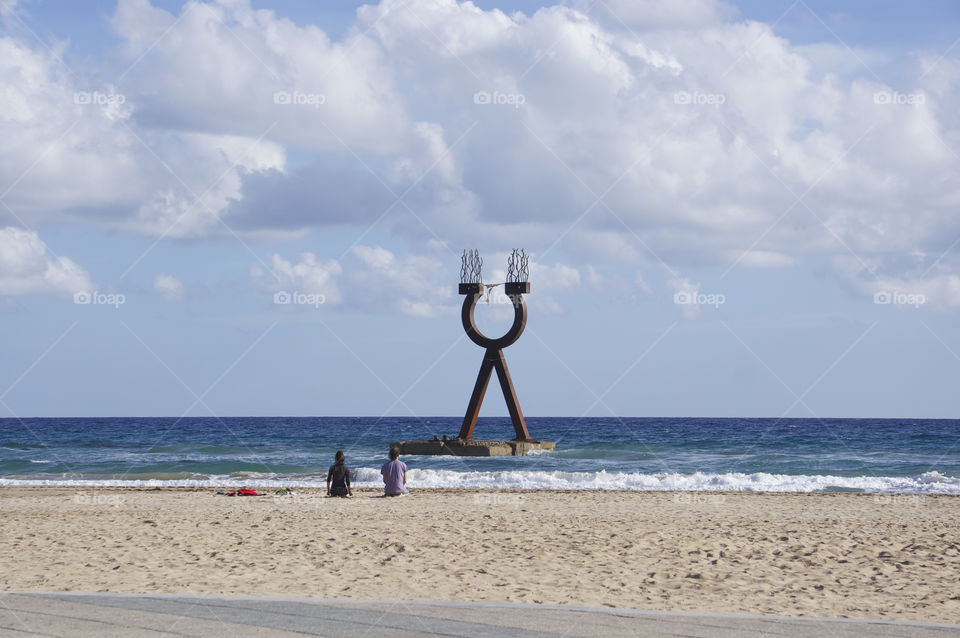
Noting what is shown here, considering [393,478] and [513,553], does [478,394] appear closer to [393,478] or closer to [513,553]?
[393,478]

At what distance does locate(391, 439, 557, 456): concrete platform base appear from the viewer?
31.0 meters

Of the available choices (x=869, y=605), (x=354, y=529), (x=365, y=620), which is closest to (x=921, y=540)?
(x=869, y=605)

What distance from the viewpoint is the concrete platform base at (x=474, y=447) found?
31.0 meters

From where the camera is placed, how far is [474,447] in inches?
1221

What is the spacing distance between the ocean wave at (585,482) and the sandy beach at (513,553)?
6.76 meters

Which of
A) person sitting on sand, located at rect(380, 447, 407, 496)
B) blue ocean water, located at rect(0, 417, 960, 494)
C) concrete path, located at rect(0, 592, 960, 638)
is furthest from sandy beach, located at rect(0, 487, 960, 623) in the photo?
blue ocean water, located at rect(0, 417, 960, 494)

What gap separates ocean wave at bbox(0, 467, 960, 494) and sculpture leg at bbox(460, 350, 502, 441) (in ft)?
14.8

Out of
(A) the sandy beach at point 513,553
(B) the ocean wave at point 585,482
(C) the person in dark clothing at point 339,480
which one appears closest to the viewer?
(A) the sandy beach at point 513,553

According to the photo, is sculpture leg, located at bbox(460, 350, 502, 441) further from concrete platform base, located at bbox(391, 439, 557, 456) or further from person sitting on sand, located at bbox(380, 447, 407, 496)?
person sitting on sand, located at bbox(380, 447, 407, 496)

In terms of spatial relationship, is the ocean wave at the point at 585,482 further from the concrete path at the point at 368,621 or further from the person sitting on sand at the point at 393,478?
A: the concrete path at the point at 368,621

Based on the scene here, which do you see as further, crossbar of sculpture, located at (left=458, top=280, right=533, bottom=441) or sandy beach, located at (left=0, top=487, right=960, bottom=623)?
crossbar of sculpture, located at (left=458, top=280, right=533, bottom=441)

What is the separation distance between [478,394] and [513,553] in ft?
66.1

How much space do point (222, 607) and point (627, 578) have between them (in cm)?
421

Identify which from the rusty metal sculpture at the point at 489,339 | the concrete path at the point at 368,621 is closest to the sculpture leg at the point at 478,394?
the rusty metal sculpture at the point at 489,339
